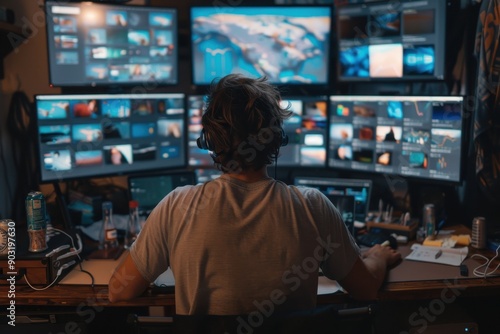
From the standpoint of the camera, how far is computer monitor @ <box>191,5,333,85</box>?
7.49 ft

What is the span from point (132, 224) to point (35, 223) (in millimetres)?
435

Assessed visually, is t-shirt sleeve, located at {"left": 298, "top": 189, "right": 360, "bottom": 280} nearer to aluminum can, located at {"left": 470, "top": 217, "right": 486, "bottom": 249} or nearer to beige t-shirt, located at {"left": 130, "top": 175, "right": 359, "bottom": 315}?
beige t-shirt, located at {"left": 130, "top": 175, "right": 359, "bottom": 315}

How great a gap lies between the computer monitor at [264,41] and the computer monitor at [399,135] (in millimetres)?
227

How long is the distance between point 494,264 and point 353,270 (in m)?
0.66

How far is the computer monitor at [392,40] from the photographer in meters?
2.14

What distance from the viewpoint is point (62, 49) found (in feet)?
6.92

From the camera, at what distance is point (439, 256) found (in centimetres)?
186

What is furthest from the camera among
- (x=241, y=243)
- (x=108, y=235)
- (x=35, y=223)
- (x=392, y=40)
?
(x=392, y=40)

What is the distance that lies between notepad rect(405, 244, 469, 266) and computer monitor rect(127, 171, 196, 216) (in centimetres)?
104

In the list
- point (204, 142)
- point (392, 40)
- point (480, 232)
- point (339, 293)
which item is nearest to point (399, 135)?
point (392, 40)

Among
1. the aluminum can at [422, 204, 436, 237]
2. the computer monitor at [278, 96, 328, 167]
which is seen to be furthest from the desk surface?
the computer monitor at [278, 96, 328, 167]

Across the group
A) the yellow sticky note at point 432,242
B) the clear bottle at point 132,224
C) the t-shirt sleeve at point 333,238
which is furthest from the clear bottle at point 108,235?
the yellow sticky note at point 432,242

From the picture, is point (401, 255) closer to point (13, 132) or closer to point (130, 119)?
point (130, 119)

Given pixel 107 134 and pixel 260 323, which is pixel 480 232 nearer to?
pixel 260 323
